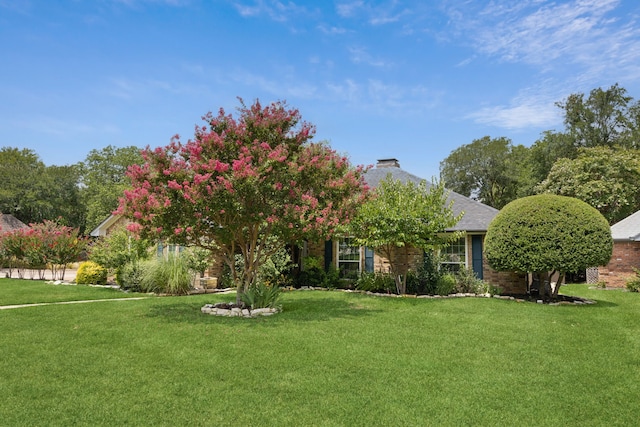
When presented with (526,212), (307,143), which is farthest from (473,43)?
(307,143)

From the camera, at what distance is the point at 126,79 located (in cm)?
1327

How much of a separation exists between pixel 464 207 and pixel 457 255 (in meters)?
2.51

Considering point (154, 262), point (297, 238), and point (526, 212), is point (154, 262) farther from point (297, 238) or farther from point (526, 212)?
point (526, 212)

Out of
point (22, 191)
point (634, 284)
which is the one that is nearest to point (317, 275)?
point (634, 284)

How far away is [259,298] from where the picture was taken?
1063cm

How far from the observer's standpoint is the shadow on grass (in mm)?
9492

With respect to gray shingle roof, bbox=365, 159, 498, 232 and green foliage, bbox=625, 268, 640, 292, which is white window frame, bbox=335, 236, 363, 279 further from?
green foliage, bbox=625, 268, 640, 292

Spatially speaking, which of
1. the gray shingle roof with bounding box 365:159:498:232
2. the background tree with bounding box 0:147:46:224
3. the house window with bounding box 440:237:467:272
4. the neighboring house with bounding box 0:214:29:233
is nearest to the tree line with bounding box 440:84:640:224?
the gray shingle roof with bounding box 365:159:498:232

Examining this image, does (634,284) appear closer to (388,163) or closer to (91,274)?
(388,163)

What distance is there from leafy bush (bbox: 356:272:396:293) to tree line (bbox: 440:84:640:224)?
5190 mm

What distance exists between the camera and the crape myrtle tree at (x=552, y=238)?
1205 cm

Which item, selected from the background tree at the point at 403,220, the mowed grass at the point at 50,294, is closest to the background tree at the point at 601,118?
the background tree at the point at 403,220

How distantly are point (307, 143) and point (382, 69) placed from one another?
5111 millimetres

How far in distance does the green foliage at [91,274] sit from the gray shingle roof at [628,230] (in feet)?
71.9
